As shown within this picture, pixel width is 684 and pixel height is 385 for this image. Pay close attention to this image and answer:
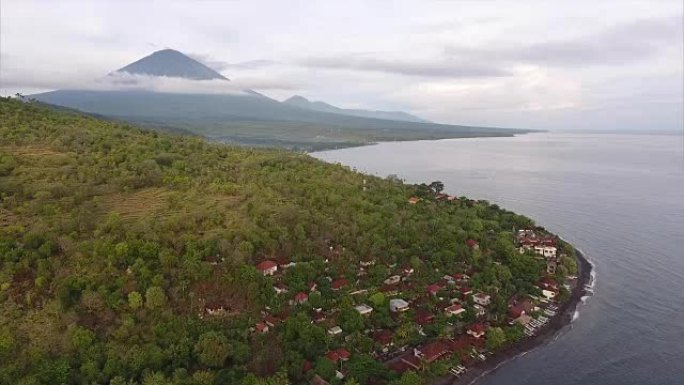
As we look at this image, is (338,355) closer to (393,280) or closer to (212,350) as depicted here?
(212,350)

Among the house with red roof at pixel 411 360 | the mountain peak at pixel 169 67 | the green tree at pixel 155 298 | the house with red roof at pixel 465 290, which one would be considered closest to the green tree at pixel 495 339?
the house with red roof at pixel 465 290

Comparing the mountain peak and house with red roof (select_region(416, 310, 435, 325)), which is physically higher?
the mountain peak

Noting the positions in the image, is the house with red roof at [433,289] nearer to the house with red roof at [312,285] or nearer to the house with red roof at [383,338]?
the house with red roof at [383,338]

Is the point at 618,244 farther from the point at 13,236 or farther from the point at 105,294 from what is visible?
the point at 13,236

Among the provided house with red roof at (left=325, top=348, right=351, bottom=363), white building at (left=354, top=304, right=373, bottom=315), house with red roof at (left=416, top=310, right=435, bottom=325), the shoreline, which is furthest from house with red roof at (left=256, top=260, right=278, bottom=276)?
the shoreline

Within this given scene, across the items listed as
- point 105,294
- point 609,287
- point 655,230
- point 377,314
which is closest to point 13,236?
point 105,294

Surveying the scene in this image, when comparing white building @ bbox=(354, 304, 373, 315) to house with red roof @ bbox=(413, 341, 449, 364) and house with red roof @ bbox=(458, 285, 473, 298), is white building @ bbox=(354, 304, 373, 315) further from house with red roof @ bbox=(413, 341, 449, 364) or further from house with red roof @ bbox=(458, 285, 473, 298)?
house with red roof @ bbox=(458, 285, 473, 298)
